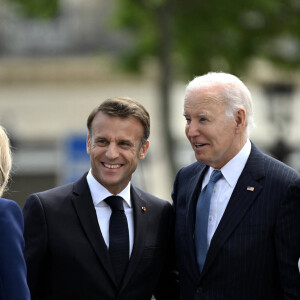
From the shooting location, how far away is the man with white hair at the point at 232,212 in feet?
15.6

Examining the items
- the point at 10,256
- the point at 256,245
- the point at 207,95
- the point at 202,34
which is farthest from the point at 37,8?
the point at 10,256

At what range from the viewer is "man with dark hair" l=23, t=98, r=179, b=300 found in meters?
4.78

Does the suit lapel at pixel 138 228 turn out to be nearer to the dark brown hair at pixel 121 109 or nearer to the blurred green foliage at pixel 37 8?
the dark brown hair at pixel 121 109

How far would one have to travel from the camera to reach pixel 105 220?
4941 millimetres

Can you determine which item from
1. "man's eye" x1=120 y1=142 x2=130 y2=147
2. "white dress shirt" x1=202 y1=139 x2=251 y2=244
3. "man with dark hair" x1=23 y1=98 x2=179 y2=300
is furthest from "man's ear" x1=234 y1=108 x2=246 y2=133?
"man's eye" x1=120 y1=142 x2=130 y2=147

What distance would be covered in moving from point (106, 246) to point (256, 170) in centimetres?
90

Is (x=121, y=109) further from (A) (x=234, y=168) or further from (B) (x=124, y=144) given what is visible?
(A) (x=234, y=168)

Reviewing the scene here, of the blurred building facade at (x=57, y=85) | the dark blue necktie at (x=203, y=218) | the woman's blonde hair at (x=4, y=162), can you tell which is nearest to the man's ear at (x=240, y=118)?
the dark blue necktie at (x=203, y=218)

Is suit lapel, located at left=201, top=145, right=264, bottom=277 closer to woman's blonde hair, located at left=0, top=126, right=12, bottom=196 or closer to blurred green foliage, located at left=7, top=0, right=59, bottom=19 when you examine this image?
woman's blonde hair, located at left=0, top=126, right=12, bottom=196

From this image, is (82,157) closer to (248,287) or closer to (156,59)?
A: (156,59)

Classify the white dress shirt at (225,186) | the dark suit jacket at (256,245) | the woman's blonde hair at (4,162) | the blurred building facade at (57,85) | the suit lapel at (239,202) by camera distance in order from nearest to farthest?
1. the woman's blonde hair at (4,162)
2. the dark suit jacket at (256,245)
3. the suit lapel at (239,202)
4. the white dress shirt at (225,186)
5. the blurred building facade at (57,85)

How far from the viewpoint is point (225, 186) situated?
502 centimetres

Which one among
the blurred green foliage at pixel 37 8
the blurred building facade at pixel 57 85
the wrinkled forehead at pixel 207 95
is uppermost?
the blurred green foliage at pixel 37 8

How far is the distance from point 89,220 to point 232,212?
76 cm
